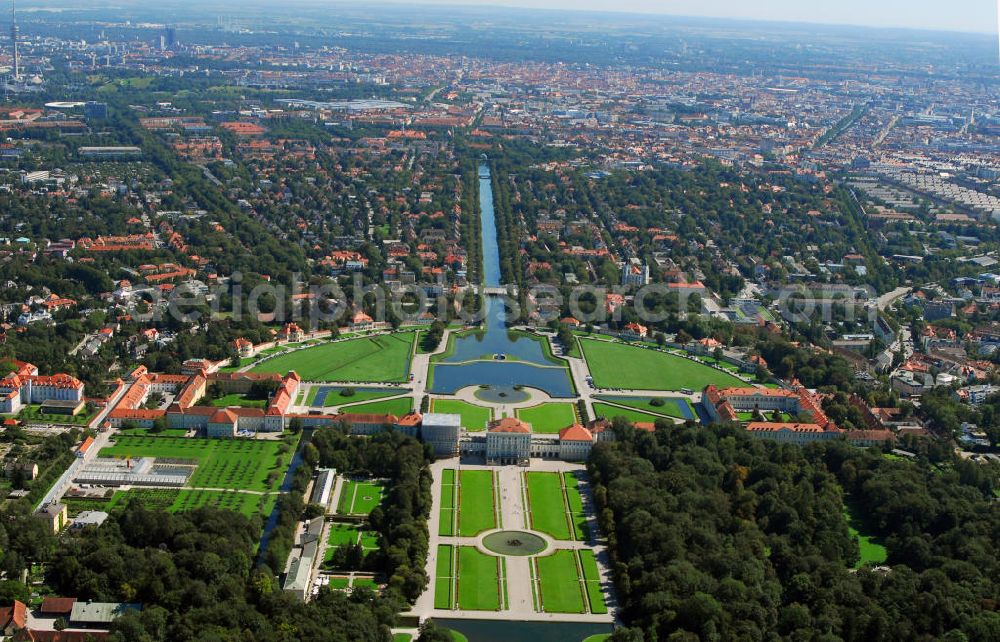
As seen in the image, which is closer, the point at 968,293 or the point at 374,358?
the point at 374,358

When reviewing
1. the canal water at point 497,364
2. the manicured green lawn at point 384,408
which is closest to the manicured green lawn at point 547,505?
the manicured green lawn at point 384,408

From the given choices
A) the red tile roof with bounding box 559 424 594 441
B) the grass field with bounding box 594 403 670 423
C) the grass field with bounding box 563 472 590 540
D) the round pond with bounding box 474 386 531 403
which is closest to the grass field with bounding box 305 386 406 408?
the round pond with bounding box 474 386 531 403

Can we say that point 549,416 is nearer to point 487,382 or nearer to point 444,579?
point 487,382

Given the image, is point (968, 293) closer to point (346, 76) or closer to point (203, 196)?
point (203, 196)

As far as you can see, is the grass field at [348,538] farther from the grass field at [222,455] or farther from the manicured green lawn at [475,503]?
the grass field at [222,455]

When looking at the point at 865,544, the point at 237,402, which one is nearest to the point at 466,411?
the point at 237,402

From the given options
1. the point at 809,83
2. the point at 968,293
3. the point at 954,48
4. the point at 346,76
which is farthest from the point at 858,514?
the point at 954,48
